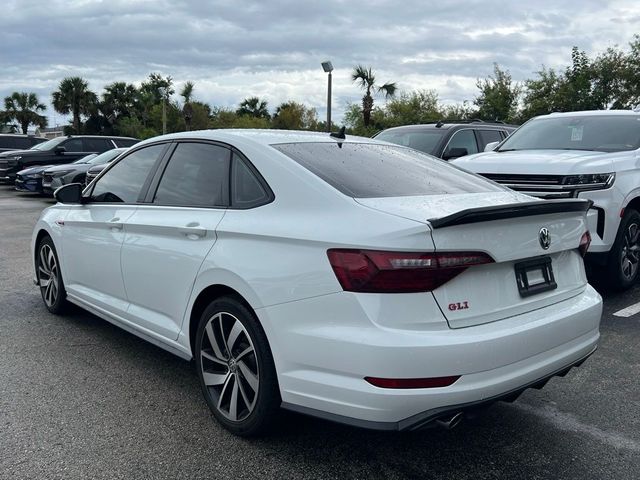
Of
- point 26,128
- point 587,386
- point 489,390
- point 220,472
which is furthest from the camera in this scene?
point 26,128

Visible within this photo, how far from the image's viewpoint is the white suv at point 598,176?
583 centimetres

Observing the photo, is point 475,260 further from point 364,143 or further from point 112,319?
point 112,319

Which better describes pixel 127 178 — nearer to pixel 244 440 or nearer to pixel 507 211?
pixel 244 440

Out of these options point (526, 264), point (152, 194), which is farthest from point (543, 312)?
point (152, 194)

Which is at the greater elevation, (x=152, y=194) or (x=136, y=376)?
(x=152, y=194)

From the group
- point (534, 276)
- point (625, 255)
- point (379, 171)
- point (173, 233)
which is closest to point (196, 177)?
point (173, 233)

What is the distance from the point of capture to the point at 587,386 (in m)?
3.99

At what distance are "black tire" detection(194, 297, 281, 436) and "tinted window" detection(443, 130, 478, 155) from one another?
666 cm

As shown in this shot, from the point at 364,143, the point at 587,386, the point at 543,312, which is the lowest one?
the point at 587,386

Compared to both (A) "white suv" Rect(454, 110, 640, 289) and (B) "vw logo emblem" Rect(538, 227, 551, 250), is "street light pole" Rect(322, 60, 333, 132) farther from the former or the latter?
(B) "vw logo emblem" Rect(538, 227, 551, 250)

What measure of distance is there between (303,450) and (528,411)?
1402 mm

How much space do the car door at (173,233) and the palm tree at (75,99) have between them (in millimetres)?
59474

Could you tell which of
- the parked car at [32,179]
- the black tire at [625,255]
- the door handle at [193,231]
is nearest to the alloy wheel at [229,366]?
the door handle at [193,231]

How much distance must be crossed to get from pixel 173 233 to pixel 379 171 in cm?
125
